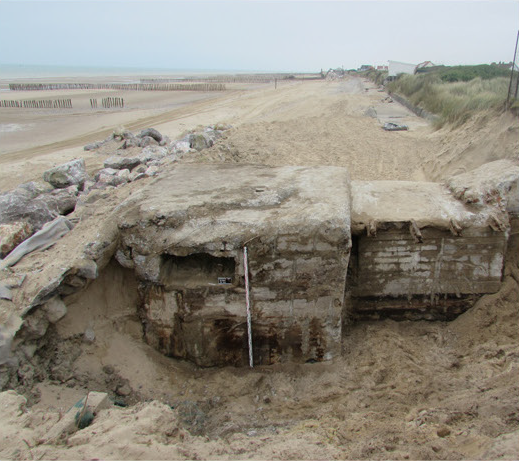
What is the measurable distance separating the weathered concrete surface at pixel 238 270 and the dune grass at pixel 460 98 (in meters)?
7.73

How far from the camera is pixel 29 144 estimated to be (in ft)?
52.3

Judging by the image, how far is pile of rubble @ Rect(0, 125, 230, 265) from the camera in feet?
21.6

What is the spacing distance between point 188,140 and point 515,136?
8510mm

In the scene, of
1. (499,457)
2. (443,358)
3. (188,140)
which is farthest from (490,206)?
(188,140)

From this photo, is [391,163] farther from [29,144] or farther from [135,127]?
[29,144]

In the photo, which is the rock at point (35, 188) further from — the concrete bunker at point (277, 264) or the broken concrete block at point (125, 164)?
the concrete bunker at point (277, 264)

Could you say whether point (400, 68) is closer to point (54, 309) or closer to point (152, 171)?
point (152, 171)

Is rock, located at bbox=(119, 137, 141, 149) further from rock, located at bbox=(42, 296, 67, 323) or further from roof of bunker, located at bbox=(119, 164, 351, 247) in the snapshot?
rock, located at bbox=(42, 296, 67, 323)

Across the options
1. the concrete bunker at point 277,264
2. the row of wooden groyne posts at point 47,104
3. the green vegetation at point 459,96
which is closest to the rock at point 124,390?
the concrete bunker at point 277,264

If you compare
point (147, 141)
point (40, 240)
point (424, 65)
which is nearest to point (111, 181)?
point (40, 240)

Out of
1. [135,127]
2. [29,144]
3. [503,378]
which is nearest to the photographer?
[503,378]

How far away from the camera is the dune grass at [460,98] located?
11289mm

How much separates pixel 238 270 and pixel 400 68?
3832 cm

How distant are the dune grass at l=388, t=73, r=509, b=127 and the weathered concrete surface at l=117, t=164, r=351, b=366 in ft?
25.4
